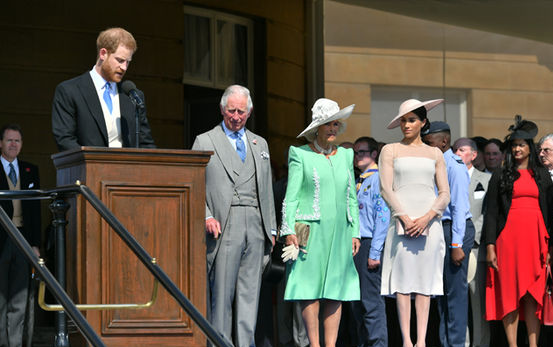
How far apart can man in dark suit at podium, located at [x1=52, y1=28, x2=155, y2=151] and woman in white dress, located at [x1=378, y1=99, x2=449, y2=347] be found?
193 centimetres

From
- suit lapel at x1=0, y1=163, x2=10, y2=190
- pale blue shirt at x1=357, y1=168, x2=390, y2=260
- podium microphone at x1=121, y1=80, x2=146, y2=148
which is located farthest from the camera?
suit lapel at x1=0, y1=163, x2=10, y2=190

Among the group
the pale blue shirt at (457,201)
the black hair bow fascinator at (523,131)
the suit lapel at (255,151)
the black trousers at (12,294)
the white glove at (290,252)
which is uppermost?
the black hair bow fascinator at (523,131)

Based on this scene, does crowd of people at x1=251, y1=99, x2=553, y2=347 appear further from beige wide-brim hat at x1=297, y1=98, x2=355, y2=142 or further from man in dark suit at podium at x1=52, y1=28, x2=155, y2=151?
man in dark suit at podium at x1=52, y1=28, x2=155, y2=151

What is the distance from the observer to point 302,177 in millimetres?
7047

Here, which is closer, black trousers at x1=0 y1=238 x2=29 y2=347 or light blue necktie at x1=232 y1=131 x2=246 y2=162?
light blue necktie at x1=232 y1=131 x2=246 y2=162

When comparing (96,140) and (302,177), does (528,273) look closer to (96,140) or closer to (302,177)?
(302,177)

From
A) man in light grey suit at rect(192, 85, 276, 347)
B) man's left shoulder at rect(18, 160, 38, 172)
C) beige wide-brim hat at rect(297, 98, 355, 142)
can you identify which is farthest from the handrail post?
man's left shoulder at rect(18, 160, 38, 172)

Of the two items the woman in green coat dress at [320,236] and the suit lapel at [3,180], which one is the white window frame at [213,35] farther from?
the woman in green coat dress at [320,236]

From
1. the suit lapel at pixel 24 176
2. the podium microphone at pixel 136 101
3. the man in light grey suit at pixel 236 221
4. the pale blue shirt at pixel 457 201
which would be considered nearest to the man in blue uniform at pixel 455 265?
the pale blue shirt at pixel 457 201

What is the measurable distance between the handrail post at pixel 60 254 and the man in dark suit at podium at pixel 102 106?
1.90 feet

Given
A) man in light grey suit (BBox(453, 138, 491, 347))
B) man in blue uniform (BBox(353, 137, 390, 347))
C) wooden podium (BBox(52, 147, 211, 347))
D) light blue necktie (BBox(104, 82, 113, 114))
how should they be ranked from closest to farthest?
wooden podium (BBox(52, 147, 211, 347))
light blue necktie (BBox(104, 82, 113, 114))
man in blue uniform (BBox(353, 137, 390, 347))
man in light grey suit (BBox(453, 138, 491, 347))

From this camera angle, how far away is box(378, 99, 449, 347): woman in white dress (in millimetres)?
7000

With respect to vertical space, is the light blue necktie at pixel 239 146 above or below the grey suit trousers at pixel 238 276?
above

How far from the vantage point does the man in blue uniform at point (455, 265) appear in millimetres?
7715
